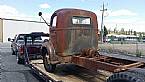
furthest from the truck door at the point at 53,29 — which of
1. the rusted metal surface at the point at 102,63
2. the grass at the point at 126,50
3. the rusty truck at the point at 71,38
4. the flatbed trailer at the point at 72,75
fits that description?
the grass at the point at 126,50

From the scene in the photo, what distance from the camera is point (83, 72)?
9531mm

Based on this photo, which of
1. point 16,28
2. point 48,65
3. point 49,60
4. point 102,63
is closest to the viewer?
point 102,63

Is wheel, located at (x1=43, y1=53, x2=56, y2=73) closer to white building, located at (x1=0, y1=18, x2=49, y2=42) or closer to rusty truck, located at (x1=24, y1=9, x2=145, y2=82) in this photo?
rusty truck, located at (x1=24, y1=9, x2=145, y2=82)

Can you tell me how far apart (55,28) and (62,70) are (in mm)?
1482

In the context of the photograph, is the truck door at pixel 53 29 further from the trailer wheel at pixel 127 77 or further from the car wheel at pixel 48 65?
the trailer wheel at pixel 127 77

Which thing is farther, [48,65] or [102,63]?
[48,65]

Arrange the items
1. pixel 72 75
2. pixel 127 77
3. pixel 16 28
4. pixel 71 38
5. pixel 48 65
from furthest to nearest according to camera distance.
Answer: pixel 16 28 → pixel 48 65 → pixel 71 38 → pixel 72 75 → pixel 127 77

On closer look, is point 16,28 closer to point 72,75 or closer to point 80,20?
point 80,20

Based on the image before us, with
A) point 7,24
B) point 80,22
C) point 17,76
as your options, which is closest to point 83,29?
point 80,22

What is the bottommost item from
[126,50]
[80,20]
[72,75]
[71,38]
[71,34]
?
[126,50]

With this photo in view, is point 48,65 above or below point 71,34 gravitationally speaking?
below

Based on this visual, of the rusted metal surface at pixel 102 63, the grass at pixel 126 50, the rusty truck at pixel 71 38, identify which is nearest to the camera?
the rusted metal surface at pixel 102 63

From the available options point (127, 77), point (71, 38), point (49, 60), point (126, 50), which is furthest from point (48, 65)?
point (126, 50)

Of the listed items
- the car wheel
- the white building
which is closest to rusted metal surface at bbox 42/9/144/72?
the car wheel
